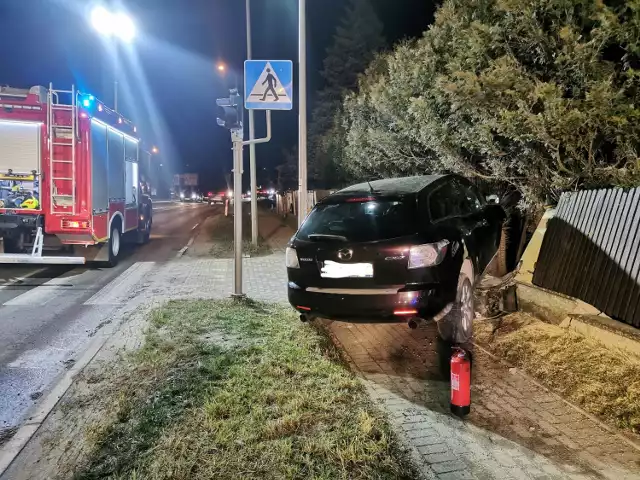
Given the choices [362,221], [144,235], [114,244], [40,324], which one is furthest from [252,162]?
[362,221]

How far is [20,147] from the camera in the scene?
9.88 meters

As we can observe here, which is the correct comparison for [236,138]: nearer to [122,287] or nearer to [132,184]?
[122,287]

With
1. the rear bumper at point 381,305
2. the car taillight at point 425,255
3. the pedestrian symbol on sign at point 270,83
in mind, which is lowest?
the rear bumper at point 381,305

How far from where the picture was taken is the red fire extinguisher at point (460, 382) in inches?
147

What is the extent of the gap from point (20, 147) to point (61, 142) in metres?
0.81

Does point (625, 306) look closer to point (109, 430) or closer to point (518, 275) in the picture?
point (518, 275)

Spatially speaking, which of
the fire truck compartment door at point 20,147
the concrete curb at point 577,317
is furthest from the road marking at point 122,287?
the concrete curb at point 577,317

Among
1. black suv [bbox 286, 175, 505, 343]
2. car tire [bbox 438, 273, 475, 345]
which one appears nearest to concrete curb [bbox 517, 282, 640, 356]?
black suv [bbox 286, 175, 505, 343]

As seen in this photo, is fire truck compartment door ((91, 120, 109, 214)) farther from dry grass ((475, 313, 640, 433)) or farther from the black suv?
dry grass ((475, 313, 640, 433))

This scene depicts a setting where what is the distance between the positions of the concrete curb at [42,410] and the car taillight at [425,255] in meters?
3.38

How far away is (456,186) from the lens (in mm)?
6363

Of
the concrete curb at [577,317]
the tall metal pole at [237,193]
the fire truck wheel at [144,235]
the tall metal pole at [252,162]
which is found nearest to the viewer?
the concrete curb at [577,317]

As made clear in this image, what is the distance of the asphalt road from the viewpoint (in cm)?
477

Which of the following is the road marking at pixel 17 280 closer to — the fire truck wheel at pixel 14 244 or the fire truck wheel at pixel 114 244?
the fire truck wheel at pixel 14 244
